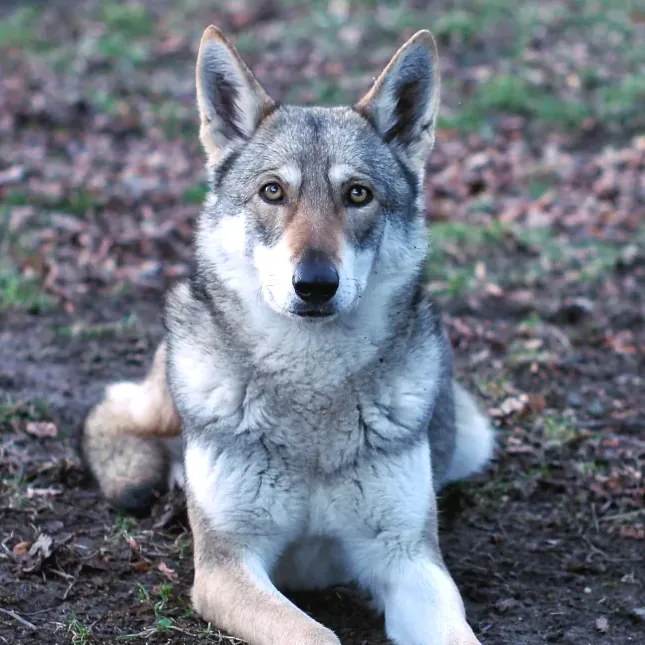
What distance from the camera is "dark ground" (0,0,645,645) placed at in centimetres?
433

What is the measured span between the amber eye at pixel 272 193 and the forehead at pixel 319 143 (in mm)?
83

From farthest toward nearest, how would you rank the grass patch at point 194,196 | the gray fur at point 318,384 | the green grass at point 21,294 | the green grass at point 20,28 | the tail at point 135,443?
the green grass at point 20,28 → the grass patch at point 194,196 → the green grass at point 21,294 → the tail at point 135,443 → the gray fur at point 318,384

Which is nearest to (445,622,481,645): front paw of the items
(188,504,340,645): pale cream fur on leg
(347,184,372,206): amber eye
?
(188,504,340,645): pale cream fur on leg

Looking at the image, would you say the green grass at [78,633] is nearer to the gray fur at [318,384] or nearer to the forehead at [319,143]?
the gray fur at [318,384]

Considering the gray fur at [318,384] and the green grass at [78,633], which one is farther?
the gray fur at [318,384]

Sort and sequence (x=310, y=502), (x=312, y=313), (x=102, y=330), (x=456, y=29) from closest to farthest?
(x=312, y=313), (x=310, y=502), (x=102, y=330), (x=456, y=29)

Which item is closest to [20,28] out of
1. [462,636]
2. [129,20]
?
[129,20]

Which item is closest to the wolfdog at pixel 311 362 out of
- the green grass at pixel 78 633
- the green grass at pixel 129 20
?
the green grass at pixel 78 633

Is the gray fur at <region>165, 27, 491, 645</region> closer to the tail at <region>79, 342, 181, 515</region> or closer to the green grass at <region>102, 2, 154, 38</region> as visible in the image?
the tail at <region>79, 342, 181, 515</region>

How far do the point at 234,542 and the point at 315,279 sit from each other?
1113 millimetres

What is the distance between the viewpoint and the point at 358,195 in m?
3.96

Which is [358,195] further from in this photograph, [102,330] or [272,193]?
[102,330]

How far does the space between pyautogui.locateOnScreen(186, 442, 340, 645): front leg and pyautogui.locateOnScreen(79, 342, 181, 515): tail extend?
2.37 feet

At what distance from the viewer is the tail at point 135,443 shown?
4770mm
